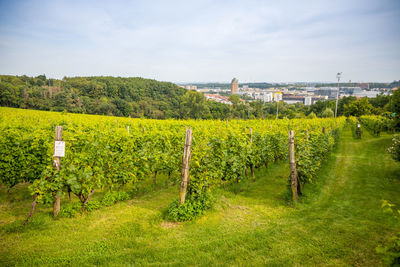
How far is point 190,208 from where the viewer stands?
546cm

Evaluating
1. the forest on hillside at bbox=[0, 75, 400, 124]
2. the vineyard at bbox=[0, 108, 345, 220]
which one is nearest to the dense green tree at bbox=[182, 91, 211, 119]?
the forest on hillside at bbox=[0, 75, 400, 124]

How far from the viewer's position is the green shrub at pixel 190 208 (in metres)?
5.30

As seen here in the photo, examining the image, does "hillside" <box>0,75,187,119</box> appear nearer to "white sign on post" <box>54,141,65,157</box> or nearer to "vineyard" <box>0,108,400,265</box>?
"vineyard" <box>0,108,400,265</box>

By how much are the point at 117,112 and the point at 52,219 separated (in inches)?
2415

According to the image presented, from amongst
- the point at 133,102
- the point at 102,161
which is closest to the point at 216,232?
the point at 102,161

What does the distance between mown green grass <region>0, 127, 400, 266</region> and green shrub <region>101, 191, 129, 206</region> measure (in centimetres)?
20

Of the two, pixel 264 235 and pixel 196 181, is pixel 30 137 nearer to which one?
pixel 196 181

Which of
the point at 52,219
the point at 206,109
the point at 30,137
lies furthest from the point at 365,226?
the point at 206,109

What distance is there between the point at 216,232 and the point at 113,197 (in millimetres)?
3284

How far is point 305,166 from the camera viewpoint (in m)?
6.82

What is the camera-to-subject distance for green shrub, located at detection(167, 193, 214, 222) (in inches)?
209

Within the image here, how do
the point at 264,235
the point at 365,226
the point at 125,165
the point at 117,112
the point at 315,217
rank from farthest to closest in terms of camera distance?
the point at 117,112
the point at 125,165
the point at 315,217
the point at 365,226
the point at 264,235

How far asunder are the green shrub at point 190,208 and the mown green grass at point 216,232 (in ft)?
0.67

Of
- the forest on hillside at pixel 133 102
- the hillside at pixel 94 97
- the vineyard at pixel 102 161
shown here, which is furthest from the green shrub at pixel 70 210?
the hillside at pixel 94 97
